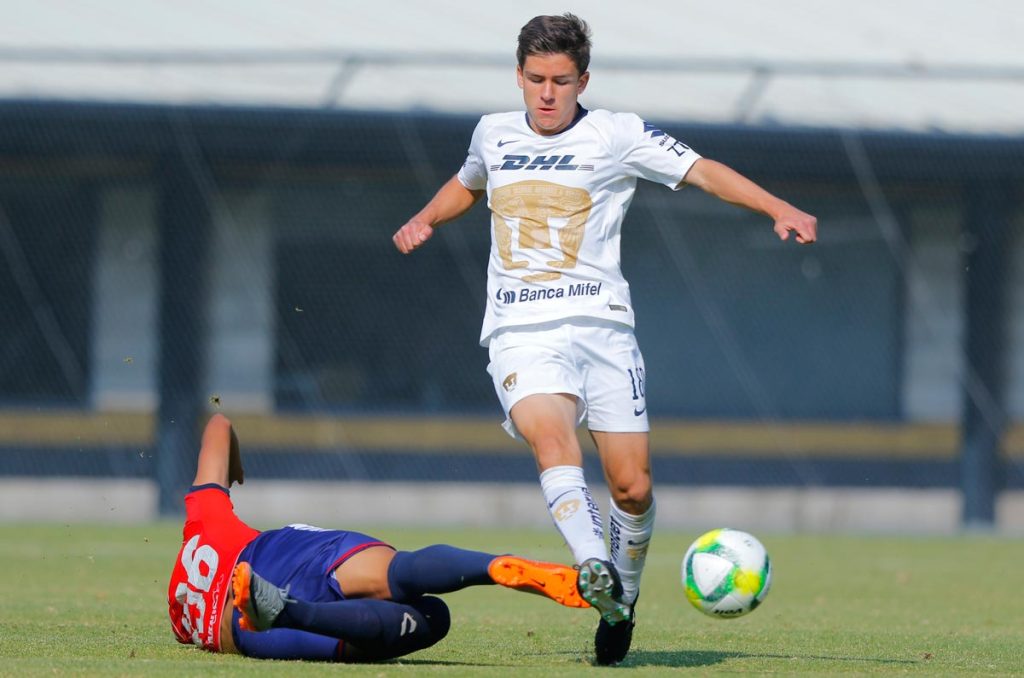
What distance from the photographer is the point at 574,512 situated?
5.64 metres

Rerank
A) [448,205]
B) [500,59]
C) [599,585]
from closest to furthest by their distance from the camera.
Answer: [599,585] → [448,205] → [500,59]

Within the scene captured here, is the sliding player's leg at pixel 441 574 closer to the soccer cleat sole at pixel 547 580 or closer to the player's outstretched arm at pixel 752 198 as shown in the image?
the soccer cleat sole at pixel 547 580

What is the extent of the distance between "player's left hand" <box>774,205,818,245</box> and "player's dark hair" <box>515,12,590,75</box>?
97 centimetres

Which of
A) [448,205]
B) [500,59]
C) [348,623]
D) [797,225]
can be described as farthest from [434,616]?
[500,59]

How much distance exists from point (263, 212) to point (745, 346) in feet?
17.6

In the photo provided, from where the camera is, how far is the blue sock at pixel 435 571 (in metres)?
5.52

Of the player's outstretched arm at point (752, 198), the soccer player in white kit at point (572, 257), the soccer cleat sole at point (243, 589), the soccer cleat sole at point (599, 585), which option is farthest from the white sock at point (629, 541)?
the soccer cleat sole at point (243, 589)

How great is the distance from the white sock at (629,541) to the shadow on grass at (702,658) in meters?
0.25

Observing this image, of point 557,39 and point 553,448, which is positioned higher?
point 557,39

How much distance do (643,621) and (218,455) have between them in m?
2.89

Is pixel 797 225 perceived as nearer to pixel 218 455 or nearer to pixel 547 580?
pixel 547 580

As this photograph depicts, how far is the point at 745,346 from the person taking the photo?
1758cm

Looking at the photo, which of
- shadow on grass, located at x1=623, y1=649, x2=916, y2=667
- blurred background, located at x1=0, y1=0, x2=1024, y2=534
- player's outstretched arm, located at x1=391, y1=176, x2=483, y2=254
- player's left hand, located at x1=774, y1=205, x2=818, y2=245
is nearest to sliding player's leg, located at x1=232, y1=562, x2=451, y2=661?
shadow on grass, located at x1=623, y1=649, x2=916, y2=667

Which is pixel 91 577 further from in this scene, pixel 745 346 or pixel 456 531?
pixel 745 346
